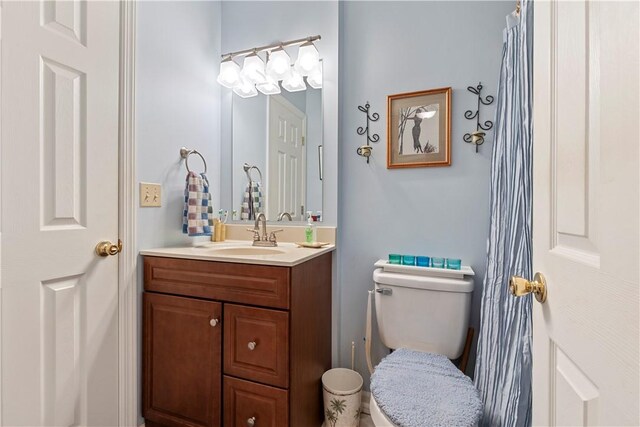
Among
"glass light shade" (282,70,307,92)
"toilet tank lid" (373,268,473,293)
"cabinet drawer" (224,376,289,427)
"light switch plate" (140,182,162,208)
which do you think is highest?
"glass light shade" (282,70,307,92)

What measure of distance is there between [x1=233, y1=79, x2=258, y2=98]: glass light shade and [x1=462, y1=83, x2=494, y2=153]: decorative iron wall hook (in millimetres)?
1225

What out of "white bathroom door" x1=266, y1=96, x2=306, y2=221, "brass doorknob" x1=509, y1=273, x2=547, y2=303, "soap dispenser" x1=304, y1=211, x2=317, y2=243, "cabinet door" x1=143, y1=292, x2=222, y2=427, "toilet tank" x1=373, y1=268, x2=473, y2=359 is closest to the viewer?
"brass doorknob" x1=509, y1=273, x2=547, y2=303

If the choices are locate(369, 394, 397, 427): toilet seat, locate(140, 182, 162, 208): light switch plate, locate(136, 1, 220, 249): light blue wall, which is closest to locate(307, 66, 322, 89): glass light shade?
locate(136, 1, 220, 249): light blue wall

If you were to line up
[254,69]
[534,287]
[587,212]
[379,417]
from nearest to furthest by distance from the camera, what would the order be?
1. [587,212]
2. [534,287]
3. [379,417]
4. [254,69]

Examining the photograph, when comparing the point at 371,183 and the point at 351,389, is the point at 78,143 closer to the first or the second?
the point at 371,183

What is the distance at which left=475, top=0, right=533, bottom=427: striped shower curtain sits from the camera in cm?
91

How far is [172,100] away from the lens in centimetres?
151

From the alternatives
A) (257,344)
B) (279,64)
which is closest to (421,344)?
(257,344)

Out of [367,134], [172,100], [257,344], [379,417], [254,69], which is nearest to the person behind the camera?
[379,417]

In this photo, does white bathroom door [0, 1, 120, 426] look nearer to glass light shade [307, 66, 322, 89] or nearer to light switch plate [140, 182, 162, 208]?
light switch plate [140, 182, 162, 208]

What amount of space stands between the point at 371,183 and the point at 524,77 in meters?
0.82

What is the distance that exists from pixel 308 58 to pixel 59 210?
52.8 inches

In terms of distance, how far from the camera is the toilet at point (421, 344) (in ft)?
3.20

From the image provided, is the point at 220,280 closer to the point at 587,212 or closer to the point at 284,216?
the point at 284,216
